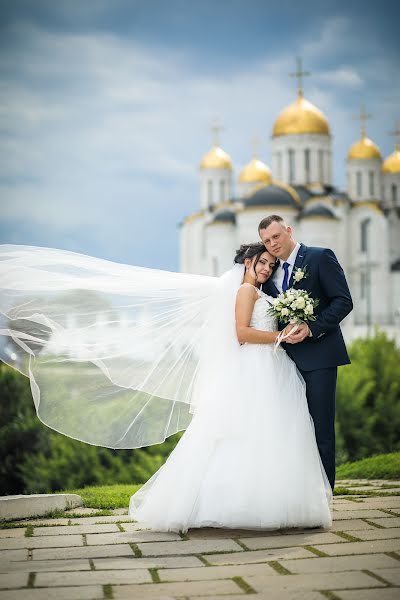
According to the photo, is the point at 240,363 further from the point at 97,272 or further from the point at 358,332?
the point at 358,332

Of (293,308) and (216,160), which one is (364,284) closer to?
(216,160)

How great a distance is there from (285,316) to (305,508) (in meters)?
0.90

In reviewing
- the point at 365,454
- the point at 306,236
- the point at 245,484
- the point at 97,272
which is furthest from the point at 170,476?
the point at 306,236

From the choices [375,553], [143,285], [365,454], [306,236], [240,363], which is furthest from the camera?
[306,236]

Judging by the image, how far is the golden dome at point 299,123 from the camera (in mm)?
50875

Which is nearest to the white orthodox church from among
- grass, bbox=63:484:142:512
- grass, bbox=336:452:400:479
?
grass, bbox=336:452:400:479

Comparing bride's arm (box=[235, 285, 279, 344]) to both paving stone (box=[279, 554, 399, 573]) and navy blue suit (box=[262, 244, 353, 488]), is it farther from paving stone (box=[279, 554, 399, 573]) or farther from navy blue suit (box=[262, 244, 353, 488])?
paving stone (box=[279, 554, 399, 573])

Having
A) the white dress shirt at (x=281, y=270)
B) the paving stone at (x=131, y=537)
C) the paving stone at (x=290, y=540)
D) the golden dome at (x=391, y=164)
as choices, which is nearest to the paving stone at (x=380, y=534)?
the paving stone at (x=290, y=540)

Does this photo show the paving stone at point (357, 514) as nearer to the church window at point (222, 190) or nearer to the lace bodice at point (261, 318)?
the lace bodice at point (261, 318)

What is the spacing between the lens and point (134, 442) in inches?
211

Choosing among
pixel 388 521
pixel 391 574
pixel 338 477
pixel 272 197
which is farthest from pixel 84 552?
pixel 272 197

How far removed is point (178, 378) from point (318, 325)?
817 millimetres

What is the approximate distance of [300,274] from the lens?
5.06m

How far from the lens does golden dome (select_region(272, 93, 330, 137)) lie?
167 ft
